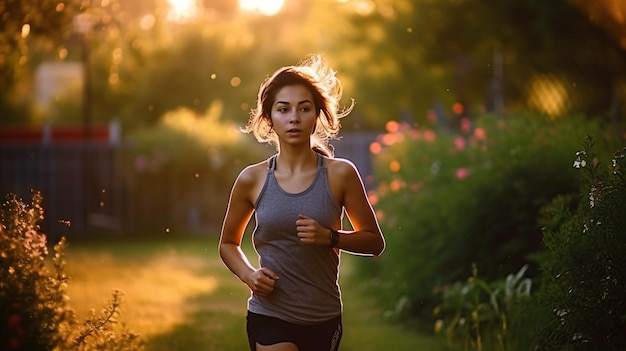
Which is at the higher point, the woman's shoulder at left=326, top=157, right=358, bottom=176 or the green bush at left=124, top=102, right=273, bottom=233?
the green bush at left=124, top=102, right=273, bottom=233

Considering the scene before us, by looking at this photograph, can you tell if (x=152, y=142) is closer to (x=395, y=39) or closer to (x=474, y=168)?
(x=395, y=39)

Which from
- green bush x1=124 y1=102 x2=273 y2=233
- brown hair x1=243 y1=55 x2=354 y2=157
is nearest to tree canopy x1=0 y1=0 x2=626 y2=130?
green bush x1=124 y1=102 x2=273 y2=233

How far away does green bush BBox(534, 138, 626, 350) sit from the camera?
4.89 metres

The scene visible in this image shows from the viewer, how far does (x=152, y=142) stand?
71.3ft

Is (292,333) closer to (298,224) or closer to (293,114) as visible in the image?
(298,224)

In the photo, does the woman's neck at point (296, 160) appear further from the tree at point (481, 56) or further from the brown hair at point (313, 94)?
the tree at point (481, 56)

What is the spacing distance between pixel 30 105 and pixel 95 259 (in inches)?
1039

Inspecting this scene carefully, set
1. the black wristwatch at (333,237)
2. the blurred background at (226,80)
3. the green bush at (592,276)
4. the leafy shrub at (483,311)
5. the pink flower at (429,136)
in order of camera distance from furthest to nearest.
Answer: the blurred background at (226,80)
the pink flower at (429,136)
the leafy shrub at (483,311)
the green bush at (592,276)
the black wristwatch at (333,237)

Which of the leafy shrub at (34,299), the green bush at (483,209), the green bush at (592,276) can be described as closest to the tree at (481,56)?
the green bush at (483,209)

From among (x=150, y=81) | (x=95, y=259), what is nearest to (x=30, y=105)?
(x=150, y=81)

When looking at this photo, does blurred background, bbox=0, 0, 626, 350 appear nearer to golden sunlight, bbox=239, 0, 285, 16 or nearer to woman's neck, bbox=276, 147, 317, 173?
golden sunlight, bbox=239, 0, 285, 16

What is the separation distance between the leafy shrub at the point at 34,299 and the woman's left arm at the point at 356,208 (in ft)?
4.47

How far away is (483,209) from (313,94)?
15.7 feet

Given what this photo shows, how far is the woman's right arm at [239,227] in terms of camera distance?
15.3 feet
